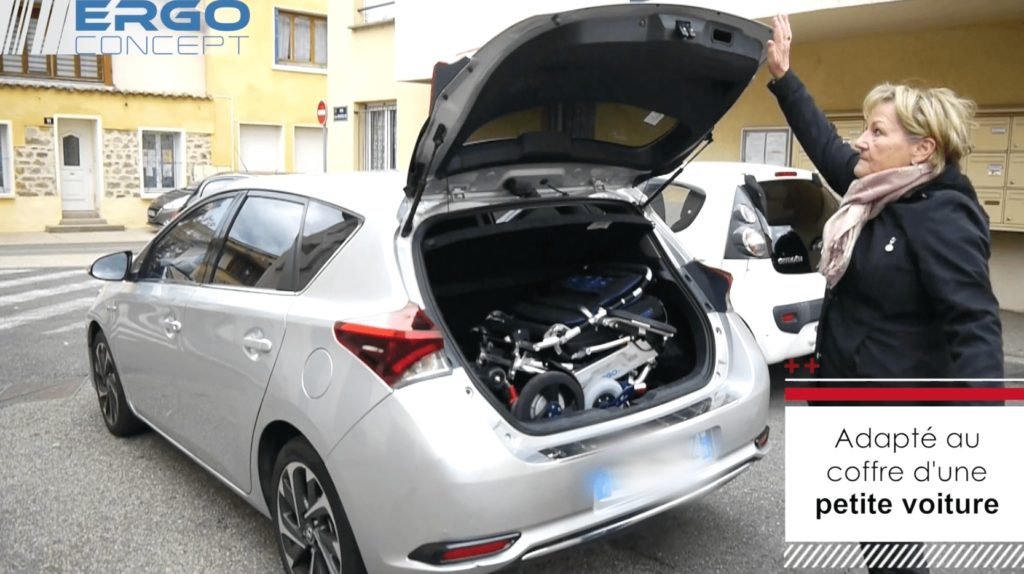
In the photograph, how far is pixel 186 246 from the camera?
159 inches

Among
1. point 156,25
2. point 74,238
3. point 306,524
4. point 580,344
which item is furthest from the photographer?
point 156,25

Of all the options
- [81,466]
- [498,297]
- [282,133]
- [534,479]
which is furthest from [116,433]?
[282,133]

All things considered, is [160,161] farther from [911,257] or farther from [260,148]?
[911,257]

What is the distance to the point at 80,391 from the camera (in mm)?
5914

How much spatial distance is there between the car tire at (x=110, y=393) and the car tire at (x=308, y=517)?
6.62 feet

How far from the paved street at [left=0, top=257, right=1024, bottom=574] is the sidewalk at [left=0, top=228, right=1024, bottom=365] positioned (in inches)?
403

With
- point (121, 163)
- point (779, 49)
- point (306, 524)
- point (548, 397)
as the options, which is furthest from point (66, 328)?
point (121, 163)

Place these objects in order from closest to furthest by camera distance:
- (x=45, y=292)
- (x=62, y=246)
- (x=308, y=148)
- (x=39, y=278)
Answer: (x=45, y=292), (x=39, y=278), (x=62, y=246), (x=308, y=148)

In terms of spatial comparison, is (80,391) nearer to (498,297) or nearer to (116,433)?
(116,433)

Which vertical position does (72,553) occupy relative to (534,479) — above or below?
below

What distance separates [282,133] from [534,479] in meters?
23.0

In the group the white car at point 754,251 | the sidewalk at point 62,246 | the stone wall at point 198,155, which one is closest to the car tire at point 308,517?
the white car at point 754,251

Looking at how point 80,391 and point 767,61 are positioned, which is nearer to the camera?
point 767,61

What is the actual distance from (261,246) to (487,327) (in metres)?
1.02
